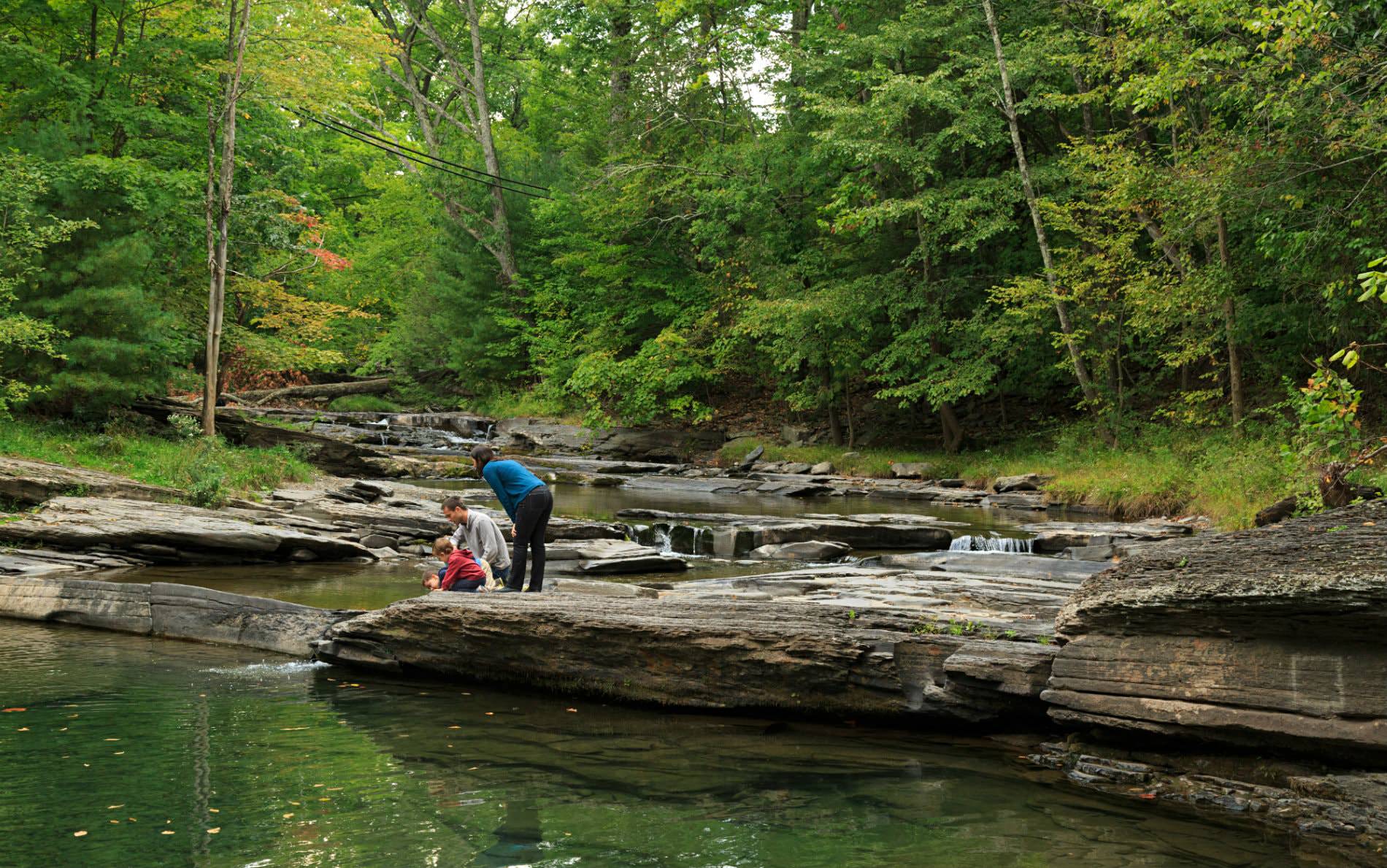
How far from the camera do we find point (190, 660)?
27.2ft

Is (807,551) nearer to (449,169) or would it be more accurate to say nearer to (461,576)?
(461,576)

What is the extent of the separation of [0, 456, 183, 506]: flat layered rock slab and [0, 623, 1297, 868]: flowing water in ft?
21.0

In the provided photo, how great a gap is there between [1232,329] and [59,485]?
19534mm

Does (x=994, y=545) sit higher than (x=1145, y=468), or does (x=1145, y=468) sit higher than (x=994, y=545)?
(x=1145, y=468)

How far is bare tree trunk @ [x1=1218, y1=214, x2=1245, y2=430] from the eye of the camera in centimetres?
1820

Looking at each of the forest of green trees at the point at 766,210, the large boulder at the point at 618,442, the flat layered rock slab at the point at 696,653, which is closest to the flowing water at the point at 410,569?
the flat layered rock slab at the point at 696,653

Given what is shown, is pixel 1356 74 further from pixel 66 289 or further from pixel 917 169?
pixel 66 289

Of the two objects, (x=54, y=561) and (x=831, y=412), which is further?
(x=831, y=412)

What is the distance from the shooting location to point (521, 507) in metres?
9.21

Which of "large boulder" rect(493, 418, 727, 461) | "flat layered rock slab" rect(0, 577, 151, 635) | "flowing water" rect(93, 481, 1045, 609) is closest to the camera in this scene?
"flat layered rock slab" rect(0, 577, 151, 635)

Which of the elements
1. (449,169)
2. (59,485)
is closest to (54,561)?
(59,485)

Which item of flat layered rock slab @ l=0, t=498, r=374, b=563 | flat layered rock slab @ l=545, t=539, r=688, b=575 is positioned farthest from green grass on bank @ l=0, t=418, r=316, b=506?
flat layered rock slab @ l=545, t=539, r=688, b=575

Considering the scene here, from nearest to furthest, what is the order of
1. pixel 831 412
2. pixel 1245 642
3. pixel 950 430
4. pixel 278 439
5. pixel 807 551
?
1. pixel 1245 642
2. pixel 807 551
3. pixel 278 439
4. pixel 950 430
5. pixel 831 412

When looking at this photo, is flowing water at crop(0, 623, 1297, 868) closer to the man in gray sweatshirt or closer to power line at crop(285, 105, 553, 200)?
the man in gray sweatshirt
